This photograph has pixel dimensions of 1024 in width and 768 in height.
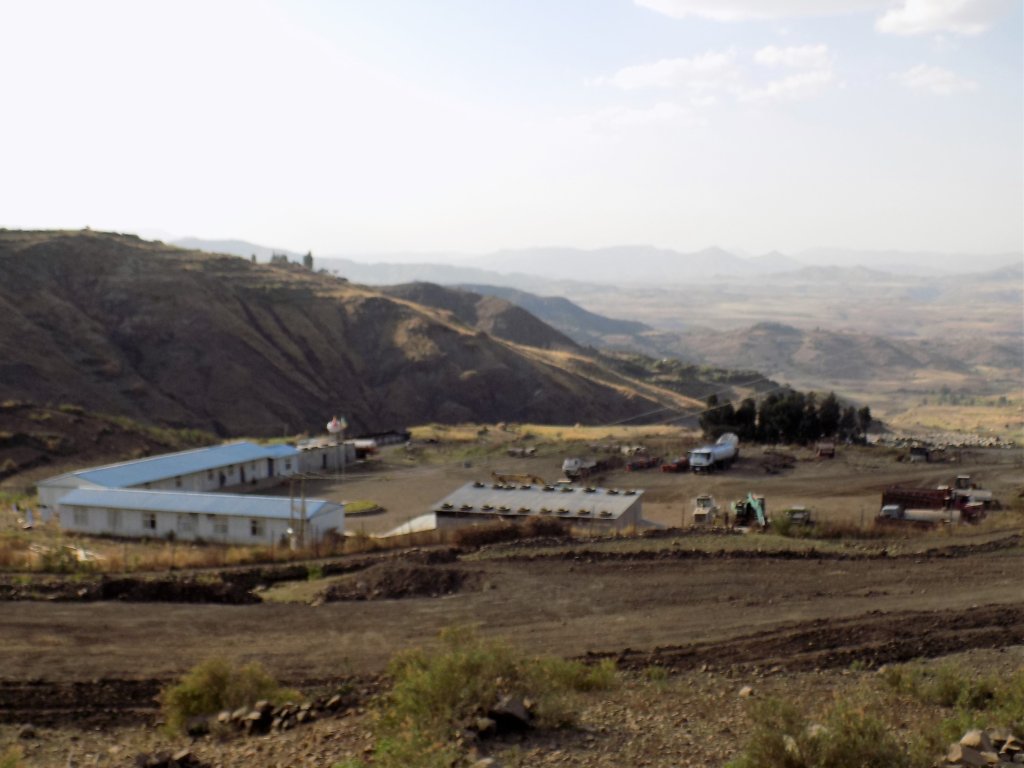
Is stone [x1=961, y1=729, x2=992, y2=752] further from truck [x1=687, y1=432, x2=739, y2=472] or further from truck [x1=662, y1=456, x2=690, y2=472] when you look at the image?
truck [x1=662, y1=456, x2=690, y2=472]

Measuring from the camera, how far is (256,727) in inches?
506

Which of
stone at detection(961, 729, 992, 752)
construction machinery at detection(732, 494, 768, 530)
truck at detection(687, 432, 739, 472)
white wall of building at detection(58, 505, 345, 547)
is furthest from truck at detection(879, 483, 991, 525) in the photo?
stone at detection(961, 729, 992, 752)

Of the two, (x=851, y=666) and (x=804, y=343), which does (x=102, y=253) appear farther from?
(x=804, y=343)

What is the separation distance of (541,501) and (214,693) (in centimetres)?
2048

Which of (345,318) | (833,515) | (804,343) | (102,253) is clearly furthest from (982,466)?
(804,343)

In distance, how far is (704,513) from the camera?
33906 millimetres

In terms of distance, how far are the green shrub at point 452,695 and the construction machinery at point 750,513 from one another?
2069cm

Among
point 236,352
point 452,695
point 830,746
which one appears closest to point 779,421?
point 236,352

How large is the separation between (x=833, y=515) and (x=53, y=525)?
2693 cm

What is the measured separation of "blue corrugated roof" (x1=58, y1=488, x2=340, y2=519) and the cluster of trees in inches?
1197

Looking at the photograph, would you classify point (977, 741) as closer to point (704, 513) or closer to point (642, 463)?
point (704, 513)

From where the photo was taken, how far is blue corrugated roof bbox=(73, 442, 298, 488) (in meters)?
38.2

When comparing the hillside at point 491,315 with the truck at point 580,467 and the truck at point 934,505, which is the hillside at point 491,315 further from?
the truck at point 934,505

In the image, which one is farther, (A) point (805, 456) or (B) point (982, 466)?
(A) point (805, 456)
